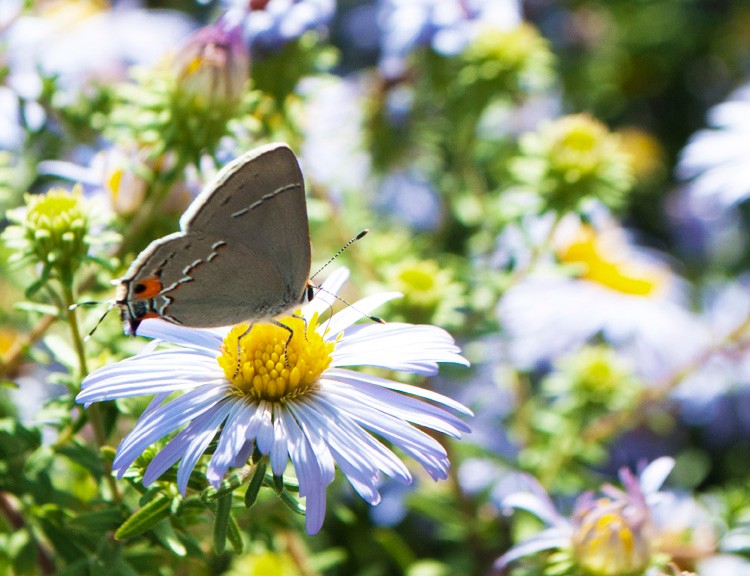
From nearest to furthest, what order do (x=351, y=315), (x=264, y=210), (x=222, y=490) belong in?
(x=222, y=490)
(x=264, y=210)
(x=351, y=315)

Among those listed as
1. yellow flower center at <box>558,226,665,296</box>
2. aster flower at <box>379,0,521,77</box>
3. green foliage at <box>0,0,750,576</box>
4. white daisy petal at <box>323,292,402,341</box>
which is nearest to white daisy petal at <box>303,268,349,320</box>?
white daisy petal at <box>323,292,402,341</box>

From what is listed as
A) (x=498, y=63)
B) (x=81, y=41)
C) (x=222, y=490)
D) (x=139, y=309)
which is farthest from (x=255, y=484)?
(x=81, y=41)

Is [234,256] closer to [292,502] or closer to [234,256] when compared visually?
[234,256]

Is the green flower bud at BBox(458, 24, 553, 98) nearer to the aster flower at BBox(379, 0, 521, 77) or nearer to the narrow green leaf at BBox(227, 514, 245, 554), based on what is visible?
the aster flower at BBox(379, 0, 521, 77)

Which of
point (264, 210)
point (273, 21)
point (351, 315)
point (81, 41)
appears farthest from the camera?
point (81, 41)

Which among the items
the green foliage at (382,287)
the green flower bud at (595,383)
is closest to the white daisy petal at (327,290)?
the green foliage at (382,287)

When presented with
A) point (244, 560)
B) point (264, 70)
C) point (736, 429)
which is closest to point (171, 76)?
point (264, 70)

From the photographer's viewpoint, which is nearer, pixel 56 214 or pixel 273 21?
pixel 56 214
